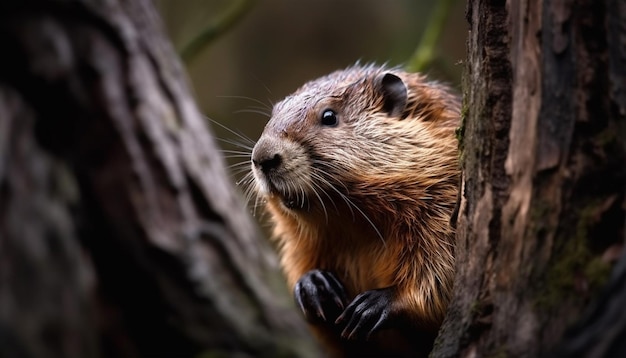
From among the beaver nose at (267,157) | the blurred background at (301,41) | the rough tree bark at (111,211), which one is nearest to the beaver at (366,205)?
the beaver nose at (267,157)

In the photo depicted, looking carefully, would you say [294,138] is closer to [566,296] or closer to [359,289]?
[359,289]

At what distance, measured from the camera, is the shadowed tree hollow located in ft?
6.96

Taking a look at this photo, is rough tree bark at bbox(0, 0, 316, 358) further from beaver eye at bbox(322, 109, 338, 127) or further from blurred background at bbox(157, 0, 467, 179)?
blurred background at bbox(157, 0, 467, 179)

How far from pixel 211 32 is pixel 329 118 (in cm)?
173

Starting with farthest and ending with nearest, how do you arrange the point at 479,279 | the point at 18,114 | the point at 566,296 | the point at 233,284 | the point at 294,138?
the point at 294,138 → the point at 479,279 → the point at 566,296 → the point at 233,284 → the point at 18,114

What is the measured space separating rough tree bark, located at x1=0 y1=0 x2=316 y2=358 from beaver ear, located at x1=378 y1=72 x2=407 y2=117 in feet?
9.02

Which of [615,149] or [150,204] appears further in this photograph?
[615,149]

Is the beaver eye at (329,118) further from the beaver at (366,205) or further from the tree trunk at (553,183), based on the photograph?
the tree trunk at (553,183)

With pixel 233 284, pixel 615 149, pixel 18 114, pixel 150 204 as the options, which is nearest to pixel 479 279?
pixel 615 149

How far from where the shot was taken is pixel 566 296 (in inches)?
97.7

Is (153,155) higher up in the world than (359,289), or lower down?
lower down

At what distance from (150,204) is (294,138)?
2.32m

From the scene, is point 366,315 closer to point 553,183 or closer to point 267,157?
point 267,157

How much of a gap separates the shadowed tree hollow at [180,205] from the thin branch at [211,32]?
3.56m
